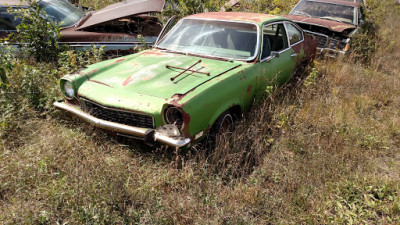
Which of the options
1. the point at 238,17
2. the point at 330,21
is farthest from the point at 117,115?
the point at 330,21

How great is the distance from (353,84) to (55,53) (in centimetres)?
552

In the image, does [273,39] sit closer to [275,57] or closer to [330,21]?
[275,57]

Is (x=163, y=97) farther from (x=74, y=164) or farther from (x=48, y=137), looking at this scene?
(x=48, y=137)

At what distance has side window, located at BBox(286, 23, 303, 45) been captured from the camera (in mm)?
4718

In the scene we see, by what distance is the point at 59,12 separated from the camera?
5703mm

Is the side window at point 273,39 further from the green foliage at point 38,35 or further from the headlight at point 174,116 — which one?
the green foliage at point 38,35

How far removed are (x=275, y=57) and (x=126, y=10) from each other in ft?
9.49

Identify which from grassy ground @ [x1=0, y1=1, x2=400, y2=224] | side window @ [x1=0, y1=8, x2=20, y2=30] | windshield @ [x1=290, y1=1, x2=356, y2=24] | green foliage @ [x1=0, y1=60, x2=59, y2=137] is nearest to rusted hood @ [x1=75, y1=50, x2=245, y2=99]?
grassy ground @ [x1=0, y1=1, x2=400, y2=224]

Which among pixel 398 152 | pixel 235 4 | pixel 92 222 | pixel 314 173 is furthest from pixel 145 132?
pixel 235 4

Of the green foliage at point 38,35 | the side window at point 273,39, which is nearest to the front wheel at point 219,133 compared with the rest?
the side window at point 273,39

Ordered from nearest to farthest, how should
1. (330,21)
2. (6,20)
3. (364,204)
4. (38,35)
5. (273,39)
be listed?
(364,204) → (273,39) → (38,35) → (6,20) → (330,21)

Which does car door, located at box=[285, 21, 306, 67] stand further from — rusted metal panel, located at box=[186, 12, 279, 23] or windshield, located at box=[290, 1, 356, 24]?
windshield, located at box=[290, 1, 356, 24]

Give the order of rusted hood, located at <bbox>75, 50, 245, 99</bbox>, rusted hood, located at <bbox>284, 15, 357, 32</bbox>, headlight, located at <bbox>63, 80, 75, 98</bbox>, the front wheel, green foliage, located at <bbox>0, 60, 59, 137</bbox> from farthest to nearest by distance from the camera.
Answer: rusted hood, located at <bbox>284, 15, 357, 32</bbox>
green foliage, located at <bbox>0, 60, 59, 137</bbox>
headlight, located at <bbox>63, 80, 75, 98</bbox>
the front wheel
rusted hood, located at <bbox>75, 50, 245, 99</bbox>

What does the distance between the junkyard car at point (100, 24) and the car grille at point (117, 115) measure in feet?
7.86
